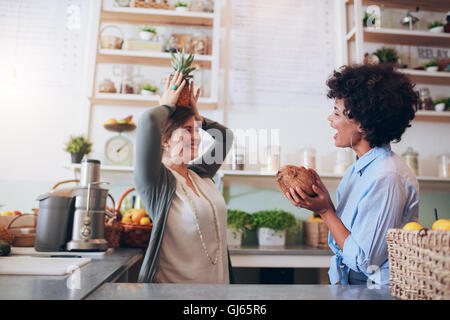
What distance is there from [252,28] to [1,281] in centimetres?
246

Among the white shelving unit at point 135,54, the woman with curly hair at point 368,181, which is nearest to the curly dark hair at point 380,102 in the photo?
the woman with curly hair at point 368,181

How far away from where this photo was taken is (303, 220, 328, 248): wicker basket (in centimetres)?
229

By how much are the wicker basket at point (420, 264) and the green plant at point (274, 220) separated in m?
1.58

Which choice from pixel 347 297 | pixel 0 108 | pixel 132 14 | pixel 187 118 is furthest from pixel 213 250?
pixel 0 108

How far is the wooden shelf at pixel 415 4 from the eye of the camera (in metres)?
2.75

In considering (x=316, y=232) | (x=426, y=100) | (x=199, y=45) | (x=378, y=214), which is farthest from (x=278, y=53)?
(x=378, y=214)

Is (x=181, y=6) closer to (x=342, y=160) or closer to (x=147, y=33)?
(x=147, y=33)

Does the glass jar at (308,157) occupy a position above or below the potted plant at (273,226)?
above

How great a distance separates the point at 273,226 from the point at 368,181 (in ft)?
4.56

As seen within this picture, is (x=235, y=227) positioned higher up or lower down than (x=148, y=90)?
lower down

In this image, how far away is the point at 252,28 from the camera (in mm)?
2721

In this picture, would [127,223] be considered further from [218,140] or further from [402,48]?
[402,48]

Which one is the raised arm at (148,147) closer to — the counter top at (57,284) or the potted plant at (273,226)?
the counter top at (57,284)

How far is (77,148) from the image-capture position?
227cm
